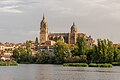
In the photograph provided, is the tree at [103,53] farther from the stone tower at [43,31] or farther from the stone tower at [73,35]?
the stone tower at [43,31]

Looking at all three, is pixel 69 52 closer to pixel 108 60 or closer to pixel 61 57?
pixel 61 57

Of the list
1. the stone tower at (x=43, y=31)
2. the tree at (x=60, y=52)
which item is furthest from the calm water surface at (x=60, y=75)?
the stone tower at (x=43, y=31)

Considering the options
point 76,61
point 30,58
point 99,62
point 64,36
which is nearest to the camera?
point 99,62

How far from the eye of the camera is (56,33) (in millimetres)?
186375

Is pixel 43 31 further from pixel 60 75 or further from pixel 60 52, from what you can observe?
pixel 60 75

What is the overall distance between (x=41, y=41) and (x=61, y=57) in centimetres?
8361

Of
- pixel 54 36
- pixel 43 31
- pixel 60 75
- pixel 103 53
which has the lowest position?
pixel 60 75

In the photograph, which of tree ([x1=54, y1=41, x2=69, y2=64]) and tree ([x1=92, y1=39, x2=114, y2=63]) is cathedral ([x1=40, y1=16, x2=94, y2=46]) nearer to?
tree ([x1=54, y1=41, x2=69, y2=64])

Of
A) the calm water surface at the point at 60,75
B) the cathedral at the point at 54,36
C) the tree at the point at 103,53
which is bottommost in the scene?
the calm water surface at the point at 60,75

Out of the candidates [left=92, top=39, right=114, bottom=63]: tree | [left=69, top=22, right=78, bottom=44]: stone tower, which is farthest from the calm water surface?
[left=69, top=22, right=78, bottom=44]: stone tower

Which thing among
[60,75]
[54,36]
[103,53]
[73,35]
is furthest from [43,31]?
[60,75]

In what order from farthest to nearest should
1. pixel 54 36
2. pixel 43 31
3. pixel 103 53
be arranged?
pixel 43 31 → pixel 54 36 → pixel 103 53

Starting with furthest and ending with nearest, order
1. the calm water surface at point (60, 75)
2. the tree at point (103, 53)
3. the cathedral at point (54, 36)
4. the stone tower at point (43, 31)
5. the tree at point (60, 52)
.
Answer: the stone tower at point (43, 31), the cathedral at point (54, 36), the tree at point (60, 52), the tree at point (103, 53), the calm water surface at point (60, 75)

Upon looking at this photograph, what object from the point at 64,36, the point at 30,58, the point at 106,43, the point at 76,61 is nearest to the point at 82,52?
the point at 76,61
